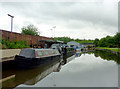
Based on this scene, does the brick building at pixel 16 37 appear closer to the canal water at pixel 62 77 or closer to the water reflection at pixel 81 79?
the canal water at pixel 62 77

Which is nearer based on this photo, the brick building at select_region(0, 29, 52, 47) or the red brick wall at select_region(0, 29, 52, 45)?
the brick building at select_region(0, 29, 52, 47)

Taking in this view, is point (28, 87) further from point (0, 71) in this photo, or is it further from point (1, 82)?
point (0, 71)

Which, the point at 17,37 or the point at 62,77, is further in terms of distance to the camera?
the point at 17,37

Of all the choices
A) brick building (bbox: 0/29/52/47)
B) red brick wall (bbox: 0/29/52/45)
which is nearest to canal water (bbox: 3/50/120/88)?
brick building (bbox: 0/29/52/47)

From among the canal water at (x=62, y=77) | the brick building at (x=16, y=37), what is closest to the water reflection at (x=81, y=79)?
the canal water at (x=62, y=77)

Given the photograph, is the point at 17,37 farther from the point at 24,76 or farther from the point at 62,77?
the point at 62,77

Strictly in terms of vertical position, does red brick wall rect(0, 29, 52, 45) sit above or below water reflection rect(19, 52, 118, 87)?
above

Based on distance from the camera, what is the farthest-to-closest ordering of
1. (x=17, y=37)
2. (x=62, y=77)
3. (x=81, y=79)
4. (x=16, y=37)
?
1. (x=17, y=37)
2. (x=16, y=37)
3. (x=62, y=77)
4. (x=81, y=79)

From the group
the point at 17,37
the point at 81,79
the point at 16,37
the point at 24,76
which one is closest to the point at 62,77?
the point at 81,79

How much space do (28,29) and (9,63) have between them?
93.6ft

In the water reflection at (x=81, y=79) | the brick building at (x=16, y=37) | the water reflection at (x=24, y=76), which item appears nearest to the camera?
the water reflection at (x=81, y=79)

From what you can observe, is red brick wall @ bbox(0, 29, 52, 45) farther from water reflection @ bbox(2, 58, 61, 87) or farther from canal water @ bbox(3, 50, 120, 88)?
water reflection @ bbox(2, 58, 61, 87)

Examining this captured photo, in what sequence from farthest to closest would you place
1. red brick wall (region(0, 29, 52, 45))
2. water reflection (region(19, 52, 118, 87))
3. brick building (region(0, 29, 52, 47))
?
1. red brick wall (region(0, 29, 52, 45))
2. brick building (region(0, 29, 52, 47))
3. water reflection (region(19, 52, 118, 87))

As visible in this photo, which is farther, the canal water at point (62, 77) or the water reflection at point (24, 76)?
the water reflection at point (24, 76)
